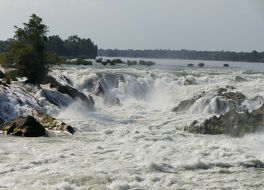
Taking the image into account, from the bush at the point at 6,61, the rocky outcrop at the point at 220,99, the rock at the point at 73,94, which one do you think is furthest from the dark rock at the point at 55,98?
the rocky outcrop at the point at 220,99

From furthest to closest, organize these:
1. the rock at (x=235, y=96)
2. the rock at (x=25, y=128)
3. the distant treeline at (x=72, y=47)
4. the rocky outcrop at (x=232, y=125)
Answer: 1. the distant treeline at (x=72, y=47)
2. the rock at (x=235, y=96)
3. the rocky outcrop at (x=232, y=125)
4. the rock at (x=25, y=128)

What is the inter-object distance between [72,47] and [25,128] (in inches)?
4341

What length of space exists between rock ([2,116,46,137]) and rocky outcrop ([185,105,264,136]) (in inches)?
268

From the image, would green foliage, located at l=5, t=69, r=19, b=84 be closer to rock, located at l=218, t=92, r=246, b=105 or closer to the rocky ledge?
the rocky ledge

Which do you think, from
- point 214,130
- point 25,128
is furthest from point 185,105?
point 25,128

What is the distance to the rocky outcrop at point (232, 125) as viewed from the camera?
22953 mm

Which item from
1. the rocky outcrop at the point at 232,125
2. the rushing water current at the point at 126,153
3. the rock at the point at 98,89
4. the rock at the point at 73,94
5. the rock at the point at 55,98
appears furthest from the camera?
the rock at the point at 98,89

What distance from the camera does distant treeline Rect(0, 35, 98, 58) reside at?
125062 millimetres

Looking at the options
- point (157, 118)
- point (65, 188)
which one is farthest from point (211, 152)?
point (157, 118)

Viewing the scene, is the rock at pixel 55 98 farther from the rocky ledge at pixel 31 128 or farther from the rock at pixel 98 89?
the rock at pixel 98 89

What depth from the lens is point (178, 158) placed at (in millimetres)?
17062

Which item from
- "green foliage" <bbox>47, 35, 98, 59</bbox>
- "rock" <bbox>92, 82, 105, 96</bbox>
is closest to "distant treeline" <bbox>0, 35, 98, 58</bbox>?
"green foliage" <bbox>47, 35, 98, 59</bbox>

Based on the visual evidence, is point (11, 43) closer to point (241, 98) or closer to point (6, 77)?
point (6, 77)

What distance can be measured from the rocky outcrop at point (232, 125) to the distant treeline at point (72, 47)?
10239 centimetres
